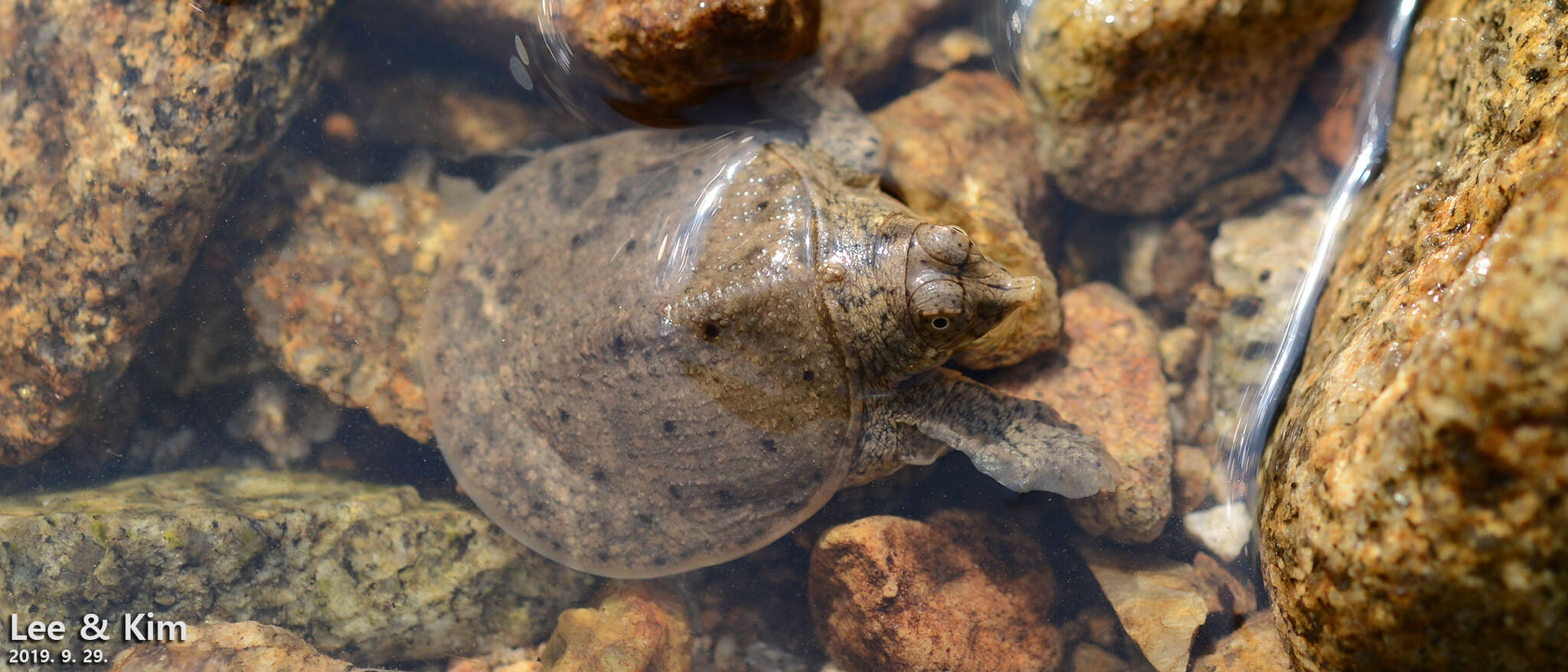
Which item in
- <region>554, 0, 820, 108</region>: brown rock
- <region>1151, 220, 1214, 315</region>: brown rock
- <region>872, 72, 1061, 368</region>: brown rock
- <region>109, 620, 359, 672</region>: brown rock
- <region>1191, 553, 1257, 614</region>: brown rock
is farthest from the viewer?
<region>1151, 220, 1214, 315</region>: brown rock

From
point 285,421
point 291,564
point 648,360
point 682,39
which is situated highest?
point 682,39

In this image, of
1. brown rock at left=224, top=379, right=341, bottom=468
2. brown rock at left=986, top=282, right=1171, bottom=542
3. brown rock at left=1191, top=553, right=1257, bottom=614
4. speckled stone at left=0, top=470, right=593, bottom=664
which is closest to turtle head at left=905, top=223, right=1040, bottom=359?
brown rock at left=986, top=282, right=1171, bottom=542

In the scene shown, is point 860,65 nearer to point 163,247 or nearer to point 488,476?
point 488,476

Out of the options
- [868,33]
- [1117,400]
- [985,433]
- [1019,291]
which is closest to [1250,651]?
[1117,400]

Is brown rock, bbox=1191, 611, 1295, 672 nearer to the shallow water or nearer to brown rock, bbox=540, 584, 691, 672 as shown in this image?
the shallow water

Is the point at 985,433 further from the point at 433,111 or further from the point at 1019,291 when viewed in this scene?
the point at 433,111

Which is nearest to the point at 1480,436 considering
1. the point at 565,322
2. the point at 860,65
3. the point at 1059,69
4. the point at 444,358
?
the point at 1059,69
